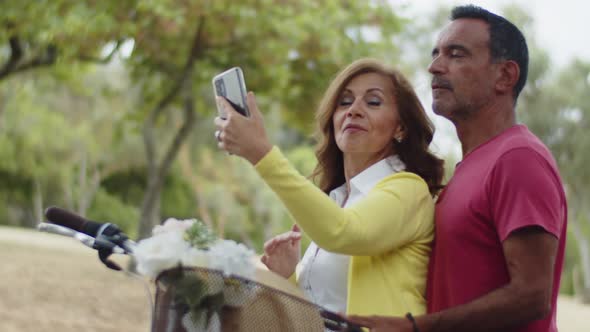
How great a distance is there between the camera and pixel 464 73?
2273 mm

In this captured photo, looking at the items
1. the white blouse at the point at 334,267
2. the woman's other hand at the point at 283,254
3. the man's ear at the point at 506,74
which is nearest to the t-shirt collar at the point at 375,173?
the white blouse at the point at 334,267

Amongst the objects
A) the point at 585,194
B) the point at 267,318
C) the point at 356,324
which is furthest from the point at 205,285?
the point at 585,194

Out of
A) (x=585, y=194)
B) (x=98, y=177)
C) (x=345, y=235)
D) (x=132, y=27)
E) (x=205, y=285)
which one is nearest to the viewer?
(x=205, y=285)

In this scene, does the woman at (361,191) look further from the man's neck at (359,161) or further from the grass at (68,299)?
the grass at (68,299)

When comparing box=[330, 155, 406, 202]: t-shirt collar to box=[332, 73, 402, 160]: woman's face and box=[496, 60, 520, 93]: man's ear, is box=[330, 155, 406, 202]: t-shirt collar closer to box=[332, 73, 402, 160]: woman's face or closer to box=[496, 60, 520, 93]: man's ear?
box=[332, 73, 402, 160]: woman's face

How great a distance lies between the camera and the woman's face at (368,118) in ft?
8.03

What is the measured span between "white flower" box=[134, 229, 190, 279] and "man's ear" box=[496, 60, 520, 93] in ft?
3.29

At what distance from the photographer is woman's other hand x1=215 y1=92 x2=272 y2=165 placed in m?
1.92

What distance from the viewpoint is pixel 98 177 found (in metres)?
42.6

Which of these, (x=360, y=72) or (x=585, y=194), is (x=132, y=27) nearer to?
(x=360, y=72)

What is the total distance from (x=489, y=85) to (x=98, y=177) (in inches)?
1643

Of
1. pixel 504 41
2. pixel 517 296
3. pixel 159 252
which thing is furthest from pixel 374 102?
pixel 159 252

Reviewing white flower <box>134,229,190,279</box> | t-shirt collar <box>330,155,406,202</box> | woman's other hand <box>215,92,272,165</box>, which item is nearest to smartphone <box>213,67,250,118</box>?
woman's other hand <box>215,92,272,165</box>

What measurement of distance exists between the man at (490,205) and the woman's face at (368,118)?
188 millimetres
